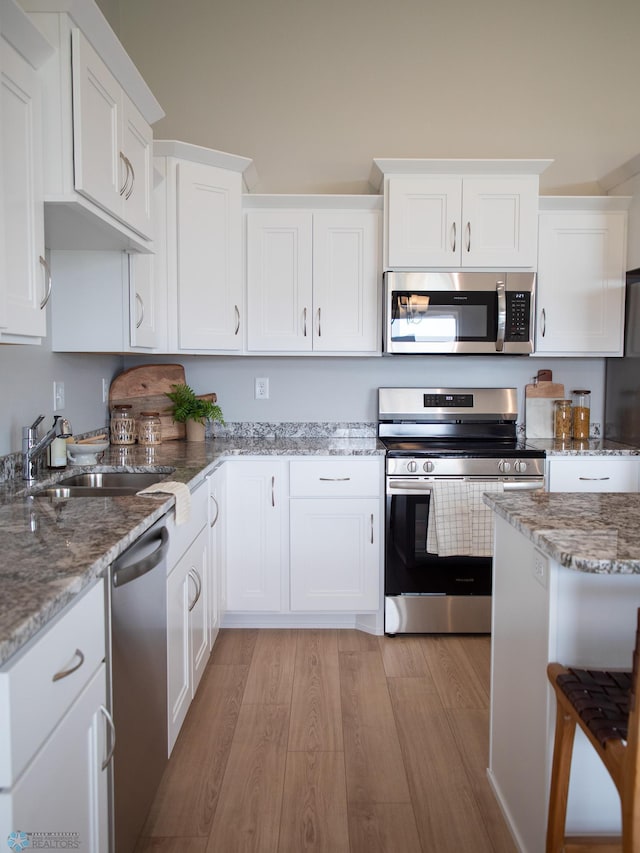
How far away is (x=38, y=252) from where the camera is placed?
5.37 feet

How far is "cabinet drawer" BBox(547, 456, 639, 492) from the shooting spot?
2939mm

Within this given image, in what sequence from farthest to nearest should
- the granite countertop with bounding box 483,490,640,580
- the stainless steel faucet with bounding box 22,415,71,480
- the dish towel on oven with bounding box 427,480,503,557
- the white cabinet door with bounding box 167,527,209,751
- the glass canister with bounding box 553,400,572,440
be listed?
the glass canister with bounding box 553,400,572,440 → the dish towel on oven with bounding box 427,480,503,557 → the stainless steel faucet with bounding box 22,415,71,480 → the white cabinet door with bounding box 167,527,209,751 → the granite countertop with bounding box 483,490,640,580

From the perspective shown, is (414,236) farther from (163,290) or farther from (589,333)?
(163,290)

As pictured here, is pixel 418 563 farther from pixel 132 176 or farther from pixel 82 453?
pixel 132 176

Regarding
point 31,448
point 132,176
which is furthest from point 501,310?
point 31,448

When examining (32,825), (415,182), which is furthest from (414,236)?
(32,825)

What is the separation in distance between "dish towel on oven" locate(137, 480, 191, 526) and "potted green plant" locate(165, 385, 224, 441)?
1246 mm

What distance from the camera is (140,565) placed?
56.9 inches

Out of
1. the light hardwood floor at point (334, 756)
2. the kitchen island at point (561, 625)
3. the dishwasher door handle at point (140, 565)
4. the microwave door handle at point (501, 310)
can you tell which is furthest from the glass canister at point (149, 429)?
the kitchen island at point (561, 625)

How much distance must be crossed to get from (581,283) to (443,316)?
0.76 meters

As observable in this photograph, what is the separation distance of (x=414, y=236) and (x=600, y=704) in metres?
2.37

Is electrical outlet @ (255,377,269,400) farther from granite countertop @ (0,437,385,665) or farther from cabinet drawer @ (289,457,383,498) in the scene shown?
granite countertop @ (0,437,385,665)

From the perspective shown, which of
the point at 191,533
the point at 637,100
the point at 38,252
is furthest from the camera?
the point at 637,100

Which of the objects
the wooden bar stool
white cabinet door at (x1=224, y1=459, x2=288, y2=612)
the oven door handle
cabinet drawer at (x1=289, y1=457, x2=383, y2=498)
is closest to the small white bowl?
white cabinet door at (x1=224, y1=459, x2=288, y2=612)
